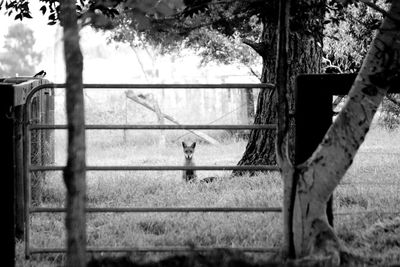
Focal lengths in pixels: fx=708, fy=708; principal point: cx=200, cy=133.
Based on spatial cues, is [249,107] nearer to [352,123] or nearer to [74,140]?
[352,123]

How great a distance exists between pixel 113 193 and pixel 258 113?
3.08 m

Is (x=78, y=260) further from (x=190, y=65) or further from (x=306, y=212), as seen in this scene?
(x=190, y=65)

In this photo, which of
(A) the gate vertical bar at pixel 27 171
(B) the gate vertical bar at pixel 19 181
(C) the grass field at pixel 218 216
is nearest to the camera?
(A) the gate vertical bar at pixel 27 171

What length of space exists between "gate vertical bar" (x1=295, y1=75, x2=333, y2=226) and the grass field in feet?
2.62

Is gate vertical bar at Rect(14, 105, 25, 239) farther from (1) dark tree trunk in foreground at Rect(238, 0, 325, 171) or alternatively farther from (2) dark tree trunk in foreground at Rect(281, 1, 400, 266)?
(1) dark tree trunk in foreground at Rect(238, 0, 325, 171)

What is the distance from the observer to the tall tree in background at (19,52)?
51562mm

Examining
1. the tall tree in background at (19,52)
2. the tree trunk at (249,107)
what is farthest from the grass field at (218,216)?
the tall tree in background at (19,52)

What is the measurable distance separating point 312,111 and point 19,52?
49.7m

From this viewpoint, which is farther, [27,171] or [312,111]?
[27,171]

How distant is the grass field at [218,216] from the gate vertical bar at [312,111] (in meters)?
0.80

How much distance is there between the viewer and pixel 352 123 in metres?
4.63

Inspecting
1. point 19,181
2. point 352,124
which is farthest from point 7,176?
point 352,124

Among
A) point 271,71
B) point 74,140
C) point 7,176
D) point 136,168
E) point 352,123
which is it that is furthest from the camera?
point 271,71

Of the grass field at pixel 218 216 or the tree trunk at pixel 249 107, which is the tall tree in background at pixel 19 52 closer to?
the tree trunk at pixel 249 107
